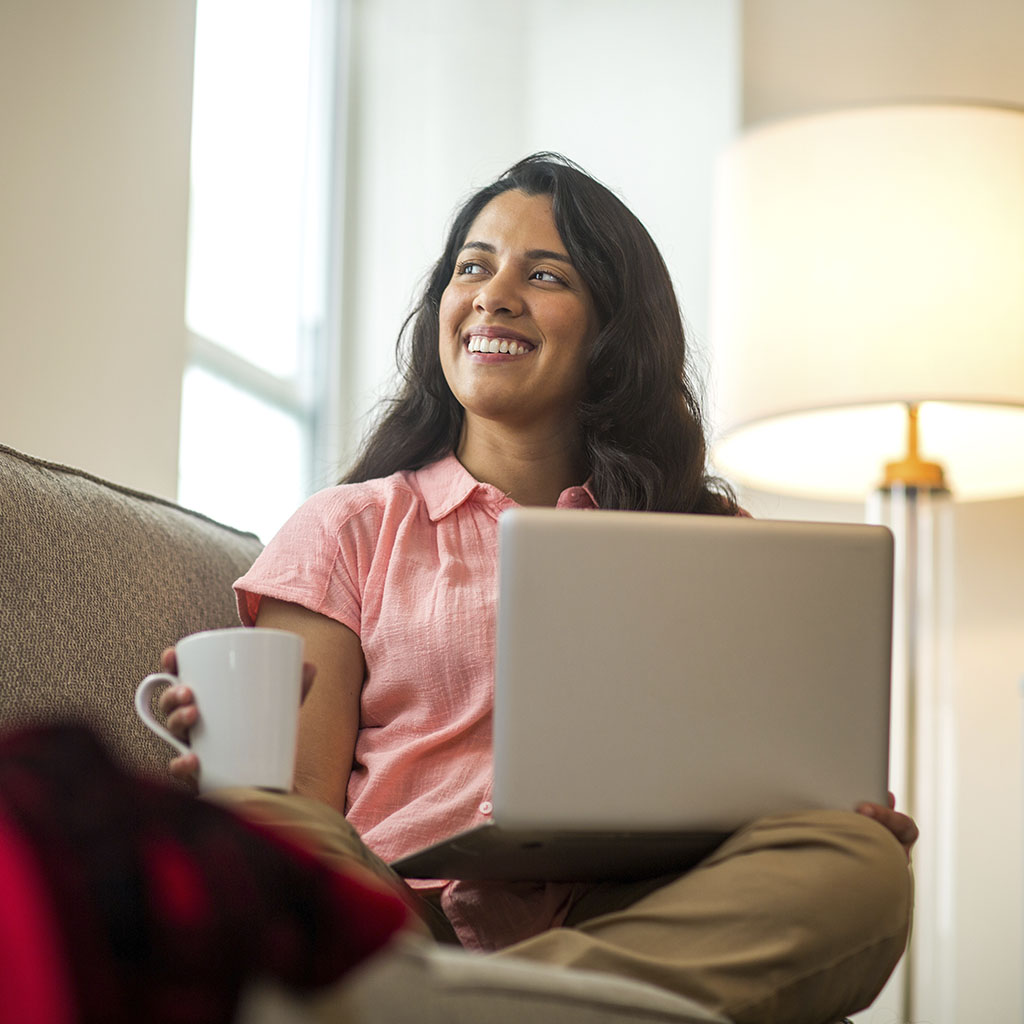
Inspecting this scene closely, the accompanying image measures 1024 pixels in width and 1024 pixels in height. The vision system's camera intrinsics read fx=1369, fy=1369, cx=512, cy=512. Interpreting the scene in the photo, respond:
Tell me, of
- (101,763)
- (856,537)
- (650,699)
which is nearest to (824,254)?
(856,537)

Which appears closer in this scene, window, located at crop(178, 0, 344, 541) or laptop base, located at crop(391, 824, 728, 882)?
laptop base, located at crop(391, 824, 728, 882)

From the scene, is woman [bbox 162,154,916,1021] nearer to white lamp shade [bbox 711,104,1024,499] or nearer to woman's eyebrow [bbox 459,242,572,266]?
woman's eyebrow [bbox 459,242,572,266]

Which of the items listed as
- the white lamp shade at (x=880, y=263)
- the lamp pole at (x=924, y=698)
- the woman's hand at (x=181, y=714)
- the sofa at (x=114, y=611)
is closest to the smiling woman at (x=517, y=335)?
the sofa at (x=114, y=611)

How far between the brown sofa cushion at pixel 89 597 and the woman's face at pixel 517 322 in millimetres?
380

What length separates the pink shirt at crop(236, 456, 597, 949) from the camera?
1243 mm

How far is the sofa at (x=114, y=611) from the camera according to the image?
723 mm

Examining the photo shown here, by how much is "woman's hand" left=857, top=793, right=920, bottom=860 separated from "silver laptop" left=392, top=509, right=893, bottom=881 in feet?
0.03

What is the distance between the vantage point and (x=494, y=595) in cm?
137

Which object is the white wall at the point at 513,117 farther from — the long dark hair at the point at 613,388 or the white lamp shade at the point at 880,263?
the long dark hair at the point at 613,388

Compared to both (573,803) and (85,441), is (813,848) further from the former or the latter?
(85,441)

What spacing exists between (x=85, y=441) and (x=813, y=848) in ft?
4.07

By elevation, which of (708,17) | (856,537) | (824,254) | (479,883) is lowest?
(479,883)

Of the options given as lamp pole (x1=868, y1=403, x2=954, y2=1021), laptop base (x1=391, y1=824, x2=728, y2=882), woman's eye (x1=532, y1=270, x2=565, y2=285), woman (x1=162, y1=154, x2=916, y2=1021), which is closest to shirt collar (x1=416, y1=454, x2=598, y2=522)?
woman (x1=162, y1=154, x2=916, y2=1021)

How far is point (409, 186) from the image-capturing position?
2898mm
